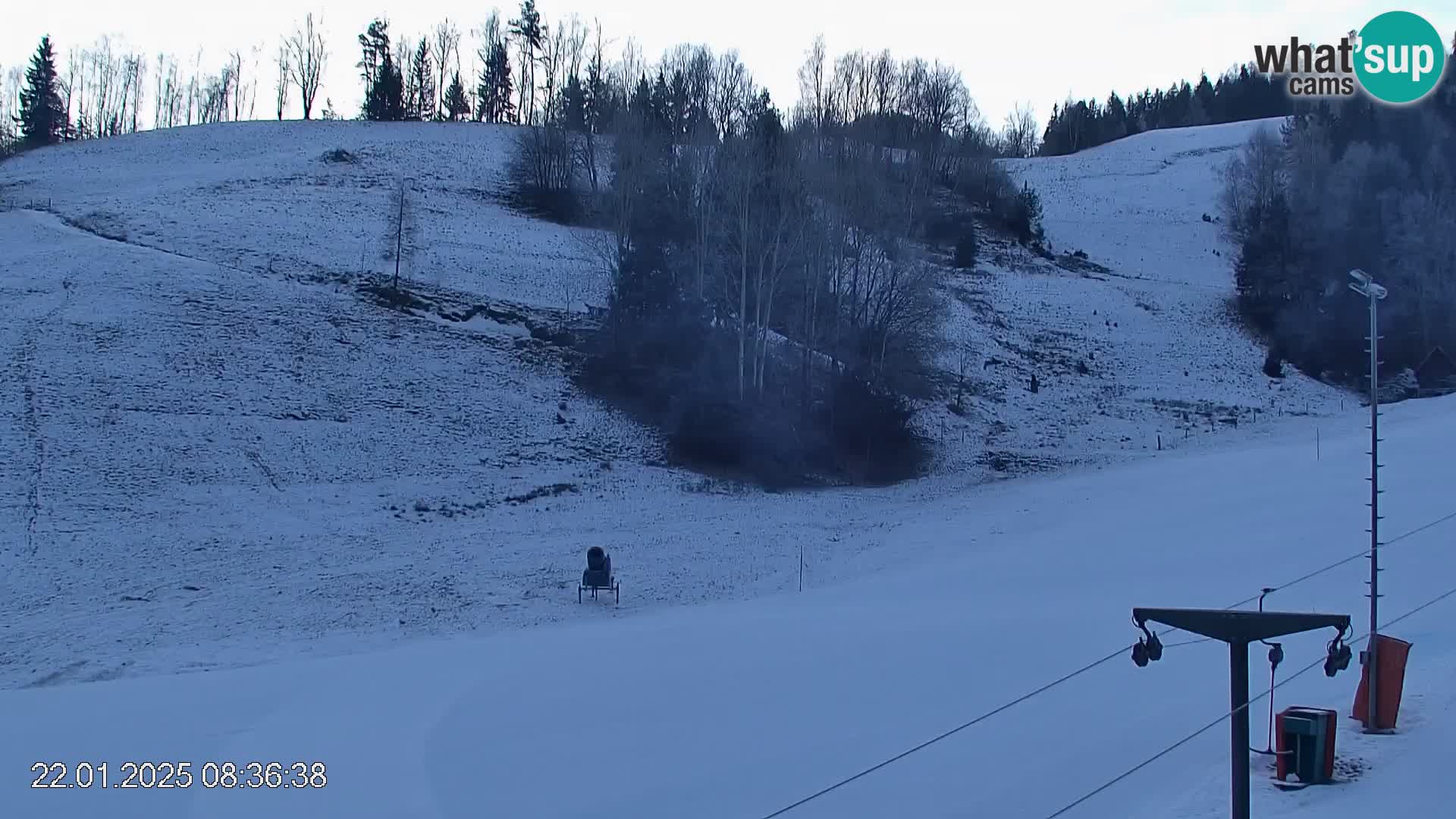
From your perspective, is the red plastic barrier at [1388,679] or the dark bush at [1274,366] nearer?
the red plastic barrier at [1388,679]

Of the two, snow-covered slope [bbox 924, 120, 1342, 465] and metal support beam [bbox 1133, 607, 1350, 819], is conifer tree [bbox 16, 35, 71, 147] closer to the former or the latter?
snow-covered slope [bbox 924, 120, 1342, 465]

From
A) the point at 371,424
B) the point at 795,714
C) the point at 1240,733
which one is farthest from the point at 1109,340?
the point at 1240,733

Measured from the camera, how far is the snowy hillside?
22.8m

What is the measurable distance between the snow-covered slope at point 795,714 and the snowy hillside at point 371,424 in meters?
2.41

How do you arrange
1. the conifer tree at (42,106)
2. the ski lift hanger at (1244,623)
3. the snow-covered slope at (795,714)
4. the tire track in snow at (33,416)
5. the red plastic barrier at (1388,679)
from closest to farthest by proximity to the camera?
the ski lift hanger at (1244,623)
the snow-covered slope at (795,714)
the red plastic barrier at (1388,679)
the tire track in snow at (33,416)
the conifer tree at (42,106)

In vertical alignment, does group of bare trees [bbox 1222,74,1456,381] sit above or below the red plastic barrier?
above

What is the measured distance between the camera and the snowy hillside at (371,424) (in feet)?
74.9

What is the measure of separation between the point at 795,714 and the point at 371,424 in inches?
912

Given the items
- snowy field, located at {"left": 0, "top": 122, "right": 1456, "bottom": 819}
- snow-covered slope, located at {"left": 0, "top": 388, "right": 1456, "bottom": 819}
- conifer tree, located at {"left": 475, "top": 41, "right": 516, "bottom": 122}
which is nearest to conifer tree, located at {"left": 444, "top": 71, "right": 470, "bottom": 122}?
conifer tree, located at {"left": 475, "top": 41, "right": 516, "bottom": 122}

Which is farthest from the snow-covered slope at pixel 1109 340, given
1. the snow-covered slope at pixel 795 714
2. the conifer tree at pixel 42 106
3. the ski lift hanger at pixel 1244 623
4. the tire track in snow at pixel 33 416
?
the conifer tree at pixel 42 106

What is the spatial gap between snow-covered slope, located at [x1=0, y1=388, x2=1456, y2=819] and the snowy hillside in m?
2.41

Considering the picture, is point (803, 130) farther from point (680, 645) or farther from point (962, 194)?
point (680, 645)

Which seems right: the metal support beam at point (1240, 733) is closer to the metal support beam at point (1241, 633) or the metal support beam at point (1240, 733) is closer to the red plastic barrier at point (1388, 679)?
the metal support beam at point (1241, 633)

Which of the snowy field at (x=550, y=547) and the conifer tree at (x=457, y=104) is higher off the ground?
the conifer tree at (x=457, y=104)
